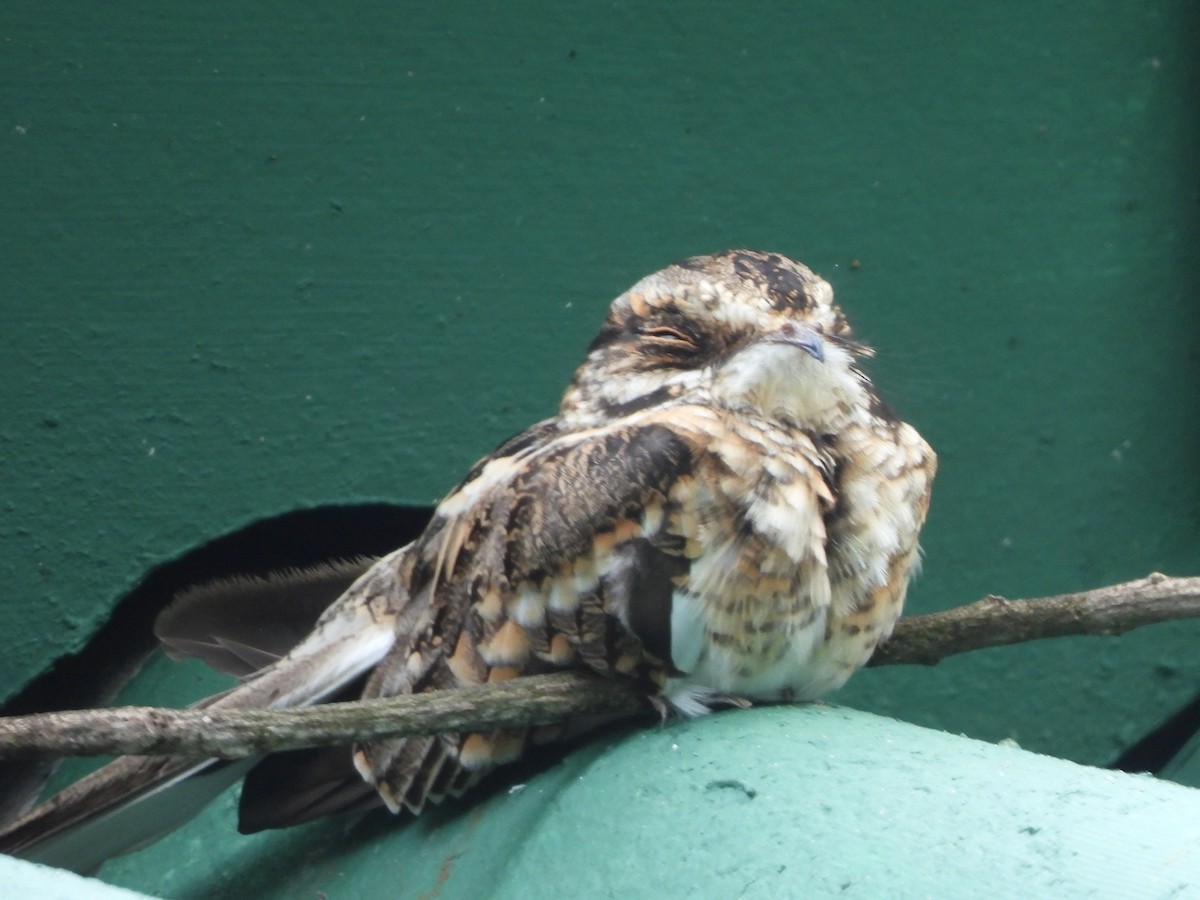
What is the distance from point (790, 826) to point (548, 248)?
1.62 m

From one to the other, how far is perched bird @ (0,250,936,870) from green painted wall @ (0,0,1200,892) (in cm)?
37

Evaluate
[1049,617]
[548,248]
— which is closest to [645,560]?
[1049,617]

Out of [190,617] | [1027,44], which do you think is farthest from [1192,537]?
[190,617]

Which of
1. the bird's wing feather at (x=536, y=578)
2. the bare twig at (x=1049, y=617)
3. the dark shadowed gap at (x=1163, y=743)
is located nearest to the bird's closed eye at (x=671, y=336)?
the bird's wing feather at (x=536, y=578)

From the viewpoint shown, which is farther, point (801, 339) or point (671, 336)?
Result: point (671, 336)

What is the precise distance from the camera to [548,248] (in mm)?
2875

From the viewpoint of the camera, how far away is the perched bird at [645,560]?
1.76m

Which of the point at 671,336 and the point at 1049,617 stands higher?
the point at 671,336

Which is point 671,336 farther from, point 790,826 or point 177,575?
point 177,575

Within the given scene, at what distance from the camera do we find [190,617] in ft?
7.64

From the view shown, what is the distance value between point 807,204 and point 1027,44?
1.99ft

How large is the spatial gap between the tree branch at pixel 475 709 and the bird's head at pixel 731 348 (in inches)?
14.3

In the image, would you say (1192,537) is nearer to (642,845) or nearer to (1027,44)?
(1027,44)

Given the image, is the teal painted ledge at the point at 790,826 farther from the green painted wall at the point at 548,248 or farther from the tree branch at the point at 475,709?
the green painted wall at the point at 548,248
